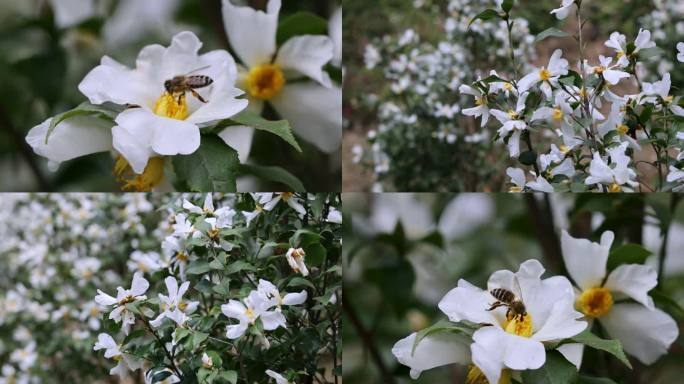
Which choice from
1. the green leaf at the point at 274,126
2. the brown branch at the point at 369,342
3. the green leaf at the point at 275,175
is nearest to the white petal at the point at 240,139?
the green leaf at the point at 275,175

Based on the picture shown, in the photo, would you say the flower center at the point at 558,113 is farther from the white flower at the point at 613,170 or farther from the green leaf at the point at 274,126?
the green leaf at the point at 274,126

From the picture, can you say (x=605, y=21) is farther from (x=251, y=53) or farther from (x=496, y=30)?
(x=251, y=53)

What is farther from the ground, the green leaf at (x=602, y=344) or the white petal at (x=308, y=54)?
the white petal at (x=308, y=54)

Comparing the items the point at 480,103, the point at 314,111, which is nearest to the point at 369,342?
the point at 314,111

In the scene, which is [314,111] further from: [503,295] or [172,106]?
[503,295]

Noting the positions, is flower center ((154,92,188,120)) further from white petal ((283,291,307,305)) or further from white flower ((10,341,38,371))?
white flower ((10,341,38,371))

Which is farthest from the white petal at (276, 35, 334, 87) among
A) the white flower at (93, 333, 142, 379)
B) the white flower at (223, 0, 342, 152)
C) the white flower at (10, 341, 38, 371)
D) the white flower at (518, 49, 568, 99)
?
the white flower at (10, 341, 38, 371)

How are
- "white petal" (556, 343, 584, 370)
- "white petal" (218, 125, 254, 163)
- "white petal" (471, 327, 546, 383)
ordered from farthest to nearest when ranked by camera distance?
"white petal" (218, 125, 254, 163) → "white petal" (556, 343, 584, 370) → "white petal" (471, 327, 546, 383)
